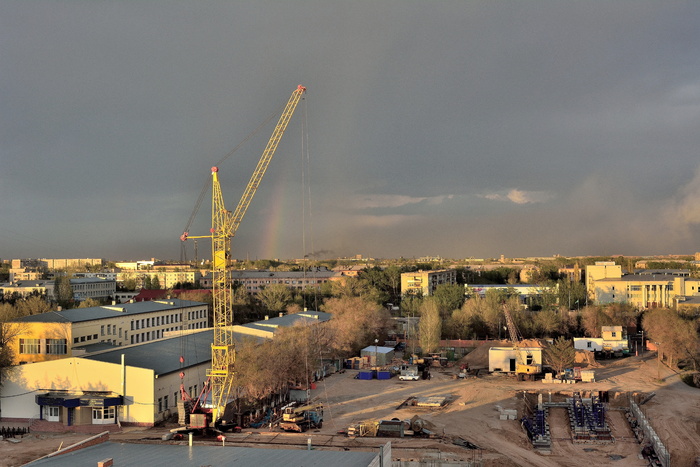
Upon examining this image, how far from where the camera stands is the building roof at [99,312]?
125 feet

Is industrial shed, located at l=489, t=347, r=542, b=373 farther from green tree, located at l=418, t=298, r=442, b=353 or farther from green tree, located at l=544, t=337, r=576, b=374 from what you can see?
green tree, located at l=418, t=298, r=442, b=353

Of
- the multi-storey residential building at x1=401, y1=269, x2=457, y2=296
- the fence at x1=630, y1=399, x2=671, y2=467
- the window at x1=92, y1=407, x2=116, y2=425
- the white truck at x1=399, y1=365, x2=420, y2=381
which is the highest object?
the multi-storey residential building at x1=401, y1=269, x2=457, y2=296

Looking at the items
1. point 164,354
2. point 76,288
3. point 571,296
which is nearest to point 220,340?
point 164,354

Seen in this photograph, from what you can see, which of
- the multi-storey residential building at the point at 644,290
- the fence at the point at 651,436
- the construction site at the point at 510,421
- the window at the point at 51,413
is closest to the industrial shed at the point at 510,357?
the construction site at the point at 510,421

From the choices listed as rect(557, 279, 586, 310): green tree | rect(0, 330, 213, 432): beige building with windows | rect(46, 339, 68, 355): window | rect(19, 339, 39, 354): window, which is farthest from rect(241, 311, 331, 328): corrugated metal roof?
rect(557, 279, 586, 310): green tree

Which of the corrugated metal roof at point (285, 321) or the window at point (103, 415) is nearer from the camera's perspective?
the window at point (103, 415)

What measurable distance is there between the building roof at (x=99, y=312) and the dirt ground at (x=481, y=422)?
12.4 meters

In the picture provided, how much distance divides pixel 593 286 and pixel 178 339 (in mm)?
66300

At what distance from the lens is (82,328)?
38.9 m

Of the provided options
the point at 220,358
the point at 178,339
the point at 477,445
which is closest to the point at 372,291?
the point at 178,339

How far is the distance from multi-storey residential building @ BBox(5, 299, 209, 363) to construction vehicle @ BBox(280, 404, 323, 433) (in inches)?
542

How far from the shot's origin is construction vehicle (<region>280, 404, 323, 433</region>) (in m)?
27.7

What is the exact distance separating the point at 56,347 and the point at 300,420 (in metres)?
19.3

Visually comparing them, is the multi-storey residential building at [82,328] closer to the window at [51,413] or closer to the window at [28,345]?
the window at [28,345]
